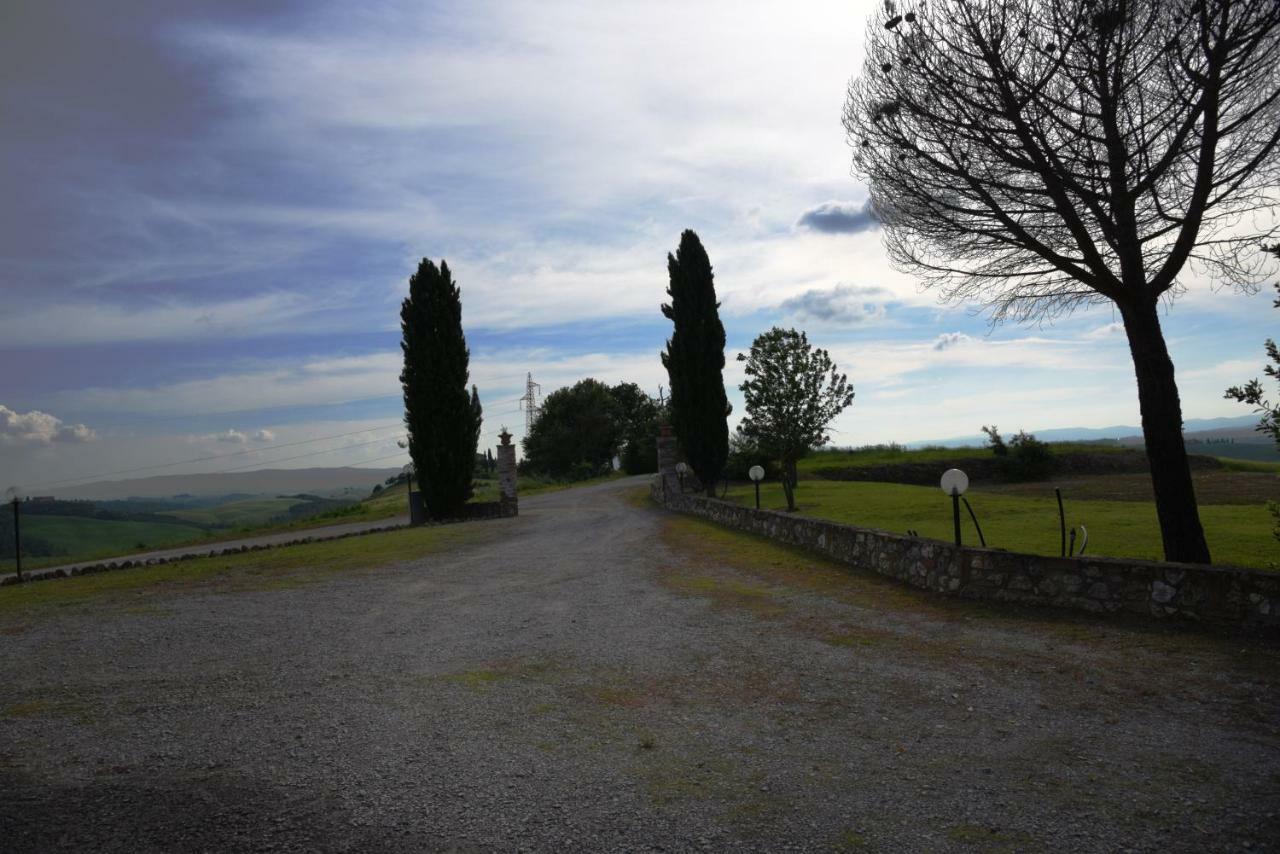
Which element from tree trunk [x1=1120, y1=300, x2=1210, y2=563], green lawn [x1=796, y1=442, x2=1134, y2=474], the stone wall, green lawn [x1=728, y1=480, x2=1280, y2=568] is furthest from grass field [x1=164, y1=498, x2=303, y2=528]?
tree trunk [x1=1120, y1=300, x2=1210, y2=563]

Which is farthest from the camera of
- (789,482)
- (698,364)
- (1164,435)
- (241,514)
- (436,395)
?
(241,514)

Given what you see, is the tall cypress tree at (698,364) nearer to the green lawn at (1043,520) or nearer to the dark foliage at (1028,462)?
the green lawn at (1043,520)

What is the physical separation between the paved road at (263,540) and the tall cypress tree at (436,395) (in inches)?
76.4

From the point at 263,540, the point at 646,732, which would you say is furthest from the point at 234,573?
the point at 646,732

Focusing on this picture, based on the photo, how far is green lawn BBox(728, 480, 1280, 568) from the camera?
11.6 metres

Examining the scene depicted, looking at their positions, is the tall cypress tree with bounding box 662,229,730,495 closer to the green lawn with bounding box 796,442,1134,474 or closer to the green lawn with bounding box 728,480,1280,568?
the green lawn with bounding box 728,480,1280,568

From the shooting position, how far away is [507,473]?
86.7 feet

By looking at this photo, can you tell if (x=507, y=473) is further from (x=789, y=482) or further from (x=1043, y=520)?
(x=1043, y=520)

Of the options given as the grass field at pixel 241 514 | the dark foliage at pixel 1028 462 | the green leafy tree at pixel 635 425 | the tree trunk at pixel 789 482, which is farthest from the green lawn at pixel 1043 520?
the grass field at pixel 241 514

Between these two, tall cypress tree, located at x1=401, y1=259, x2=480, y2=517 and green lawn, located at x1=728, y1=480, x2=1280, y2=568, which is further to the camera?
tall cypress tree, located at x1=401, y1=259, x2=480, y2=517

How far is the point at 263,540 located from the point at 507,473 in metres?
7.67

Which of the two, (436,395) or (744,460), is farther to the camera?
(744,460)

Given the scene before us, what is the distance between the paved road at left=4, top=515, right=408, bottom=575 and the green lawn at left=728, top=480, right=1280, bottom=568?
42.7 ft

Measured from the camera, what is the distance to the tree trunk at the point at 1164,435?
28.9ft
